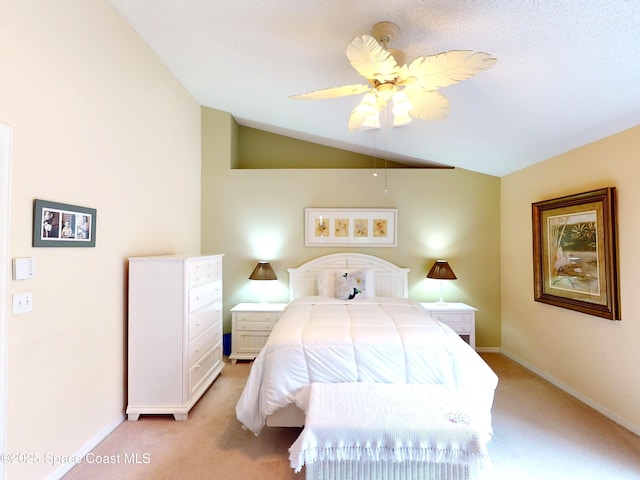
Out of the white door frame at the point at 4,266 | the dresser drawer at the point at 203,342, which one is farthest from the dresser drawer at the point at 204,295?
the white door frame at the point at 4,266

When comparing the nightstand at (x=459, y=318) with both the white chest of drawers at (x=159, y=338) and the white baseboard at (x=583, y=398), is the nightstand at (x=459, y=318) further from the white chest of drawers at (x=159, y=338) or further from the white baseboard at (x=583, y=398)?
the white chest of drawers at (x=159, y=338)

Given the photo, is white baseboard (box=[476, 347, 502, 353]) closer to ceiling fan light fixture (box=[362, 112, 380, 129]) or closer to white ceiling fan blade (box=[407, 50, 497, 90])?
ceiling fan light fixture (box=[362, 112, 380, 129])

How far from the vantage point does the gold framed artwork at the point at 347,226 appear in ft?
13.9

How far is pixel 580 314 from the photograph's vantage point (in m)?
2.87

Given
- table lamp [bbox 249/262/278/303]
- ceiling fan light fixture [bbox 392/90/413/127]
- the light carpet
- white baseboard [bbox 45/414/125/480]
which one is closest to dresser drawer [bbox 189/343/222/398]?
the light carpet

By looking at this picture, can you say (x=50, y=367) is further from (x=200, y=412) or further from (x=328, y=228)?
(x=328, y=228)

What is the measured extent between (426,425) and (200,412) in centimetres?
190

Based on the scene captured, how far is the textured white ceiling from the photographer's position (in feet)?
5.77

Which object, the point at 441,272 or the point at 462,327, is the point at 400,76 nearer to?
the point at 441,272

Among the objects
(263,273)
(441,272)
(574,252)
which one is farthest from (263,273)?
(574,252)

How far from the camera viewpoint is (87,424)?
216 cm

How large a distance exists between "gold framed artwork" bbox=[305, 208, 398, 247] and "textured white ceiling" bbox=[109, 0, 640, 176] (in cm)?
105

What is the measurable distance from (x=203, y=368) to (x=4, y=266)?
177 centimetres

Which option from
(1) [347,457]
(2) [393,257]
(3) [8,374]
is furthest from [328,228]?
(3) [8,374]
